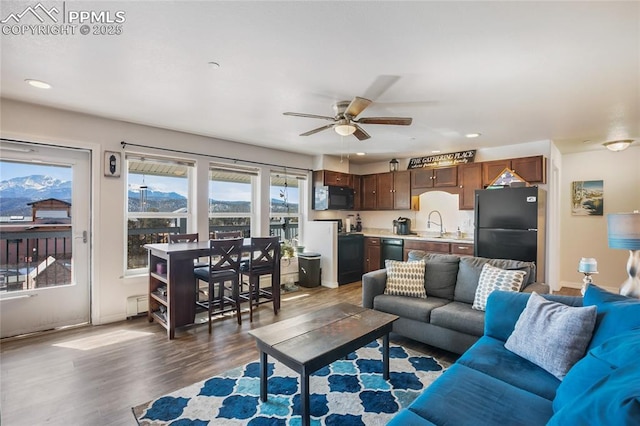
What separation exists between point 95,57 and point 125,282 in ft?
8.84

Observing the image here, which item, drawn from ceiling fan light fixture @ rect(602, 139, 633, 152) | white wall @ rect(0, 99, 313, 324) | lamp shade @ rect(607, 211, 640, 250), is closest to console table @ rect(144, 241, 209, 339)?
white wall @ rect(0, 99, 313, 324)

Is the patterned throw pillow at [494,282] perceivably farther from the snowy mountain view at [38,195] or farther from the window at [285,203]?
the snowy mountain view at [38,195]

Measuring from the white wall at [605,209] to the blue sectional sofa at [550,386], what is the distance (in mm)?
4451

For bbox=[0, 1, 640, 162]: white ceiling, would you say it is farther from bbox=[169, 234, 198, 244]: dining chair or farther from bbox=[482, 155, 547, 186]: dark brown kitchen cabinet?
bbox=[169, 234, 198, 244]: dining chair

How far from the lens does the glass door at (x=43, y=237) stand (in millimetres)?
3219

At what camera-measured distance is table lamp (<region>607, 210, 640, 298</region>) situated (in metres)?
2.25

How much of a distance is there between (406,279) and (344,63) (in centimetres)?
219

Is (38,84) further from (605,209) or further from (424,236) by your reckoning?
(605,209)

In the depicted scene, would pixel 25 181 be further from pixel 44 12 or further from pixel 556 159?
pixel 556 159

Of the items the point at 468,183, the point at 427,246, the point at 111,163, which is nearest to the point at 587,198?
the point at 468,183

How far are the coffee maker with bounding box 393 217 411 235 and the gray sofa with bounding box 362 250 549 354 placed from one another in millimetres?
2612

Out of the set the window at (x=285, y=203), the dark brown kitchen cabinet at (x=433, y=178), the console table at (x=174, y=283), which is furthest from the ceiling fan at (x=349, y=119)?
the dark brown kitchen cabinet at (x=433, y=178)

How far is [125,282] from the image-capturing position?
382cm

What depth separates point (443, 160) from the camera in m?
5.72
